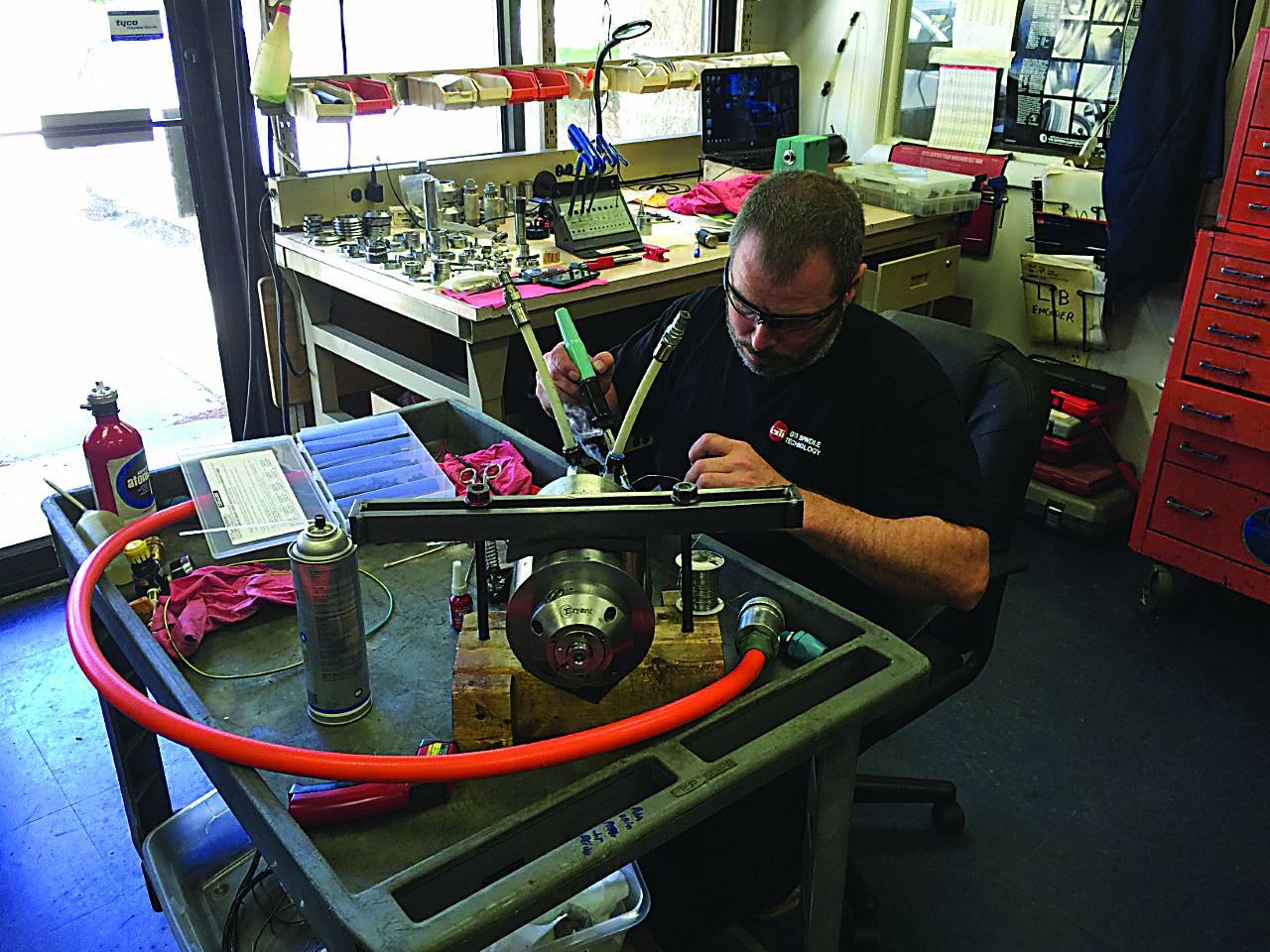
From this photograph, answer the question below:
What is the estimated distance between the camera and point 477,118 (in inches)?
129

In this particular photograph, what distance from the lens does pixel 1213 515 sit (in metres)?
2.57

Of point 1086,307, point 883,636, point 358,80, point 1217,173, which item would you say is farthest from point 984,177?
point 883,636

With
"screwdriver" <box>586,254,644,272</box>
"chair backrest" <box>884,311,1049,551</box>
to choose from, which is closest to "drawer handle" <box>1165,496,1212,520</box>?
"chair backrest" <box>884,311,1049,551</box>

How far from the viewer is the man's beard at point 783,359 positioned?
151 cm

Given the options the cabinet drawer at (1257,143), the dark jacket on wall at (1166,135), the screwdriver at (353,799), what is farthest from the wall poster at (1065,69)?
the screwdriver at (353,799)

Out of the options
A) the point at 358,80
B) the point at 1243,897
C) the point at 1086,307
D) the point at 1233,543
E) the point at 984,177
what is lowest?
the point at 1243,897

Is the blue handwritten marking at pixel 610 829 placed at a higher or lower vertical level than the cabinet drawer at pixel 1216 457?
higher

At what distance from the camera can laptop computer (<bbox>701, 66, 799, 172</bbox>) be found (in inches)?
132

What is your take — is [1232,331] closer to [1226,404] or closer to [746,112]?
[1226,404]

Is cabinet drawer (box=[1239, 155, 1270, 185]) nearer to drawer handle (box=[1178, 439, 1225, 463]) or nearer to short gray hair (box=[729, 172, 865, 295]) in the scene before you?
drawer handle (box=[1178, 439, 1225, 463])

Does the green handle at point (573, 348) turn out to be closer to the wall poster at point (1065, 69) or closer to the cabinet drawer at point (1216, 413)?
the cabinet drawer at point (1216, 413)

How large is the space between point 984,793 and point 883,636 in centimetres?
109

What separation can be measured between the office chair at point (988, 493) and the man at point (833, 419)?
0.16 metres

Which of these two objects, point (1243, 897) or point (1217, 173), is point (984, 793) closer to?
point (1243, 897)
